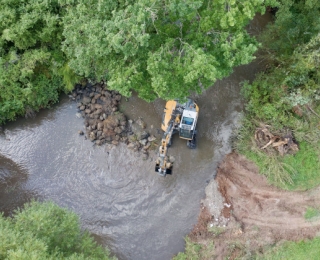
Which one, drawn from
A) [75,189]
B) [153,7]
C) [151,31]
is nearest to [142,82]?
[151,31]

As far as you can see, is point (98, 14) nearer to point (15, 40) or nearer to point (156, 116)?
point (15, 40)

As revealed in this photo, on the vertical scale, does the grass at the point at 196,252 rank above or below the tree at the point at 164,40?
below

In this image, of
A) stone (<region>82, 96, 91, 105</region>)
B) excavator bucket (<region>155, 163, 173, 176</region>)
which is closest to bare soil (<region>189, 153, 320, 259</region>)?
excavator bucket (<region>155, 163, 173, 176</region>)

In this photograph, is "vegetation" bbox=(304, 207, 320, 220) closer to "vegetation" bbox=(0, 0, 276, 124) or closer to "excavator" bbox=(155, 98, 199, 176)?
"excavator" bbox=(155, 98, 199, 176)

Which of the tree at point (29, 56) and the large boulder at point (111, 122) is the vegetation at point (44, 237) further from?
the tree at point (29, 56)

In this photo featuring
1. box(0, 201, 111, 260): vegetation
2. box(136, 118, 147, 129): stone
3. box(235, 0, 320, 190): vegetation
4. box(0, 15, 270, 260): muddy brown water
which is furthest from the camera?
box(136, 118, 147, 129): stone

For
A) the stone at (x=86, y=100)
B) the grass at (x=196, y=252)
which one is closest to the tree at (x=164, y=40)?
the stone at (x=86, y=100)
